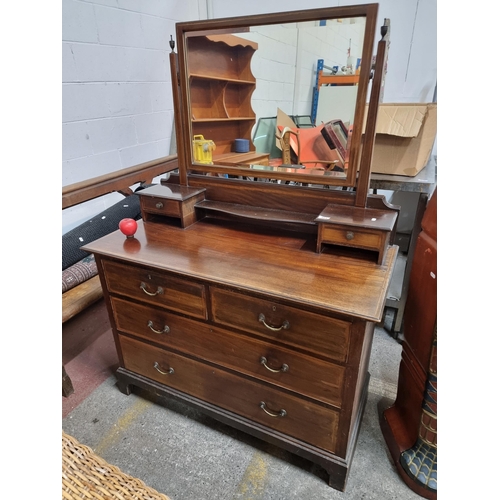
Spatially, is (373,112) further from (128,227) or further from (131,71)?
(131,71)

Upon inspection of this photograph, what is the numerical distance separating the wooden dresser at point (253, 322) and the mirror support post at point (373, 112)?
0.24 metres

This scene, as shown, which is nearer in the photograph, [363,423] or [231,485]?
[231,485]

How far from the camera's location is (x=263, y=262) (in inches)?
43.6

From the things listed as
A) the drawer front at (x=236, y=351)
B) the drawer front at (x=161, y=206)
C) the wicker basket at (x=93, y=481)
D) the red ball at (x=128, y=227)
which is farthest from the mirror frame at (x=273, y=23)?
the wicker basket at (x=93, y=481)

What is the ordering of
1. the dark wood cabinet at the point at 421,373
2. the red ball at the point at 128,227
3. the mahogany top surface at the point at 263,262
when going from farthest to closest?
the red ball at the point at 128,227
the dark wood cabinet at the point at 421,373
the mahogany top surface at the point at 263,262

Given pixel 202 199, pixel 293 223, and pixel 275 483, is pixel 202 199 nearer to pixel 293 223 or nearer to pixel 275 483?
pixel 293 223

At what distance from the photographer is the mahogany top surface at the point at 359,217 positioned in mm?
1036

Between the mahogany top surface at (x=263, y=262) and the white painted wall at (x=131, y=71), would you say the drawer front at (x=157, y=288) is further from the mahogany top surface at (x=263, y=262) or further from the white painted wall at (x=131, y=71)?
the white painted wall at (x=131, y=71)

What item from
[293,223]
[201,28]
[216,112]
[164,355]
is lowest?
[164,355]

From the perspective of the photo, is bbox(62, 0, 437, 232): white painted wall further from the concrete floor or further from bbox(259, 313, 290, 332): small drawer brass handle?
bbox(259, 313, 290, 332): small drawer brass handle

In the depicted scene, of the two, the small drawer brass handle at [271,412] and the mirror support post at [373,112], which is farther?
the small drawer brass handle at [271,412]

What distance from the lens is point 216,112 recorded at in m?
1.40
